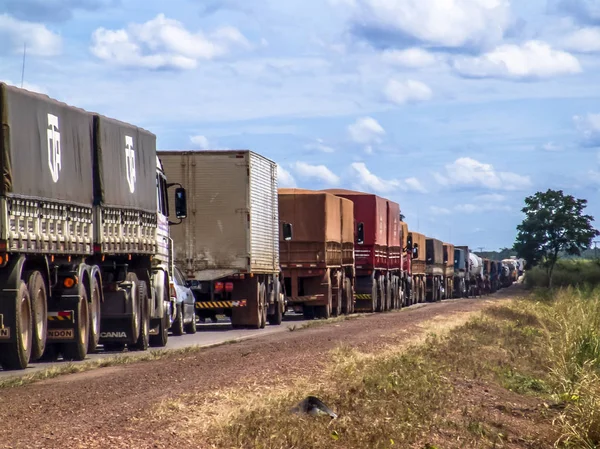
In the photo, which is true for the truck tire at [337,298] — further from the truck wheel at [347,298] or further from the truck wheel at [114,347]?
the truck wheel at [114,347]

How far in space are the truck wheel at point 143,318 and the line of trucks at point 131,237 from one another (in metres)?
0.03

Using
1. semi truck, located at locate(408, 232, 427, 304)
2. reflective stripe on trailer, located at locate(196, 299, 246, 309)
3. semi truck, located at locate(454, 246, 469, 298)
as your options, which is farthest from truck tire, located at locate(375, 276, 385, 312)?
semi truck, located at locate(454, 246, 469, 298)

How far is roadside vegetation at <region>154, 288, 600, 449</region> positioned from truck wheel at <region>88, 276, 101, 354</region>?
3.62m

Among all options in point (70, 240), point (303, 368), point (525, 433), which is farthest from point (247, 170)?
point (525, 433)

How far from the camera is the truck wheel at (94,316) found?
18.4 meters

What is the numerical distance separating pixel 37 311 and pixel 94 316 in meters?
2.29

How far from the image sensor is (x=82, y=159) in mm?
18312

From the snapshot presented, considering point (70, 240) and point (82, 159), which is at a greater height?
point (82, 159)

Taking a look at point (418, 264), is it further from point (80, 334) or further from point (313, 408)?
point (313, 408)

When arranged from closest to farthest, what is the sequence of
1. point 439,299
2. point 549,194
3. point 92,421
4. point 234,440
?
1. point 234,440
2. point 92,421
3. point 439,299
4. point 549,194

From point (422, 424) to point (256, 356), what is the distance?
20.5ft

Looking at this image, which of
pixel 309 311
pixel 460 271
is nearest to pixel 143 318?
pixel 309 311

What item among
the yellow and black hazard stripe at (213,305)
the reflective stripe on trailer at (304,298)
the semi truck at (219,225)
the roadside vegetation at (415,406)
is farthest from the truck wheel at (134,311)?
the reflective stripe on trailer at (304,298)

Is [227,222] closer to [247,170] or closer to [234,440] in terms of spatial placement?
[247,170]
